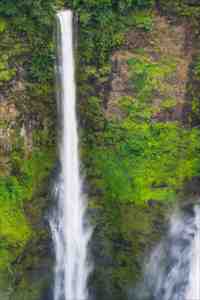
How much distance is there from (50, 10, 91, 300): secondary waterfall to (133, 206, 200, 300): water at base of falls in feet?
5.34

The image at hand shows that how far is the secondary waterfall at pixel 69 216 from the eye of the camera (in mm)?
11742

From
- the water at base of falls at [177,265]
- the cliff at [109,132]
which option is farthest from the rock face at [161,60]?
the water at base of falls at [177,265]

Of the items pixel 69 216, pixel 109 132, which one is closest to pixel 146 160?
pixel 109 132

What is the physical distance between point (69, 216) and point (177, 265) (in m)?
2.91

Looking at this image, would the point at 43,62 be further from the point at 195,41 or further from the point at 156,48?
the point at 195,41

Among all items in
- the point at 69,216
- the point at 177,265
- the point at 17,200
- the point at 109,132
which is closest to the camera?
the point at 177,265

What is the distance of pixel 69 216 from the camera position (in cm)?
1216

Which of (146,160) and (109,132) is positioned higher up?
(109,132)

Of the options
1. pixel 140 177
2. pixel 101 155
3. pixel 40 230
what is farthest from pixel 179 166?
pixel 40 230

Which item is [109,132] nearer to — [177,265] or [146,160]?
[146,160]

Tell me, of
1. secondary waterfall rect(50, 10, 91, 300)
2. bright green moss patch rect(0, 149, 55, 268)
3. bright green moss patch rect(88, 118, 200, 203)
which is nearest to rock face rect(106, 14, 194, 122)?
bright green moss patch rect(88, 118, 200, 203)

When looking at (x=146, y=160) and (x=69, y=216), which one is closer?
(x=69, y=216)

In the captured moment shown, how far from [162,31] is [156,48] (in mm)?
439

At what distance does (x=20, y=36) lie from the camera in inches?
445
